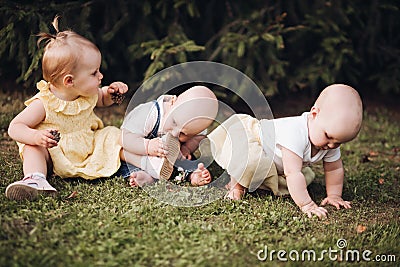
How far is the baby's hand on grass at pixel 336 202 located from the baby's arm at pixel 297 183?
17 centimetres

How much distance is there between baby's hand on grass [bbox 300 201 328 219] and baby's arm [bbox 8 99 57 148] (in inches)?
54.1

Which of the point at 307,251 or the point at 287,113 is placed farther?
the point at 287,113

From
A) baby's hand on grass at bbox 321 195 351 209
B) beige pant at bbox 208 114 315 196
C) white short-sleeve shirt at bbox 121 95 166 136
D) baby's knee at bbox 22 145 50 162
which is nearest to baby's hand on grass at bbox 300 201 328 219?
baby's hand on grass at bbox 321 195 351 209

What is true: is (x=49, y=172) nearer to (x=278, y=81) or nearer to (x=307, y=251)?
(x=307, y=251)

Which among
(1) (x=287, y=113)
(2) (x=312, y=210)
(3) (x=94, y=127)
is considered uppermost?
(3) (x=94, y=127)

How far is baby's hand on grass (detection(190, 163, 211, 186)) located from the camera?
132 inches

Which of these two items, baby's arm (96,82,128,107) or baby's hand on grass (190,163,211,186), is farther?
baby's arm (96,82,128,107)

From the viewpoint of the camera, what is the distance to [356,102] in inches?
115

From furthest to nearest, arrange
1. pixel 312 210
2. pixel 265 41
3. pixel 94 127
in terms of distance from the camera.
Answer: pixel 265 41, pixel 94 127, pixel 312 210

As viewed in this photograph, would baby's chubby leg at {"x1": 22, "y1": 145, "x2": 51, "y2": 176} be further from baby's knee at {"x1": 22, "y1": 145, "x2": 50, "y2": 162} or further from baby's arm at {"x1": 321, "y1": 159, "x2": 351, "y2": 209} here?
baby's arm at {"x1": 321, "y1": 159, "x2": 351, "y2": 209}

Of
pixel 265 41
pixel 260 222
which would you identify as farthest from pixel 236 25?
pixel 260 222

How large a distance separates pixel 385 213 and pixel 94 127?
1.81 meters

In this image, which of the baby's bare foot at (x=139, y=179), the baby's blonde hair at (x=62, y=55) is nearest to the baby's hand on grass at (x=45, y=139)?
the baby's blonde hair at (x=62, y=55)

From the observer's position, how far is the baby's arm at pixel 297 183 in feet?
9.85
